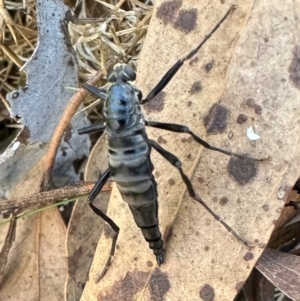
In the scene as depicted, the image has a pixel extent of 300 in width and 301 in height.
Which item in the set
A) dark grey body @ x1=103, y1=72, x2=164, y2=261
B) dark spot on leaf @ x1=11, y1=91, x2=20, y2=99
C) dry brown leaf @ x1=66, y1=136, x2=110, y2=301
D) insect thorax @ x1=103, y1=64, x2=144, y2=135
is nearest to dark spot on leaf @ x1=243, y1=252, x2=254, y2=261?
dark grey body @ x1=103, y1=72, x2=164, y2=261

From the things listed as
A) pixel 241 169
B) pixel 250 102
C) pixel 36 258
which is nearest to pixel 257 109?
pixel 250 102

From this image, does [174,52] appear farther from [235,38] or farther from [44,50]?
[44,50]

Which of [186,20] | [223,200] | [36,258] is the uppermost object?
[186,20]

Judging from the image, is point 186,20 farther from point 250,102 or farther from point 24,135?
point 24,135

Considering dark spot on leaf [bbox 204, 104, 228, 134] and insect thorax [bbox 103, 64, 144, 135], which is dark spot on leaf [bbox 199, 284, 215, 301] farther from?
insect thorax [bbox 103, 64, 144, 135]

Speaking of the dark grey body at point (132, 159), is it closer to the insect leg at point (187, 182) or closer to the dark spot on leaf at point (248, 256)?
the insect leg at point (187, 182)

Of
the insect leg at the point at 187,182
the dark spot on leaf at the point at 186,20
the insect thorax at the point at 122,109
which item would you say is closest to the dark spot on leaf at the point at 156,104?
the insect thorax at the point at 122,109
